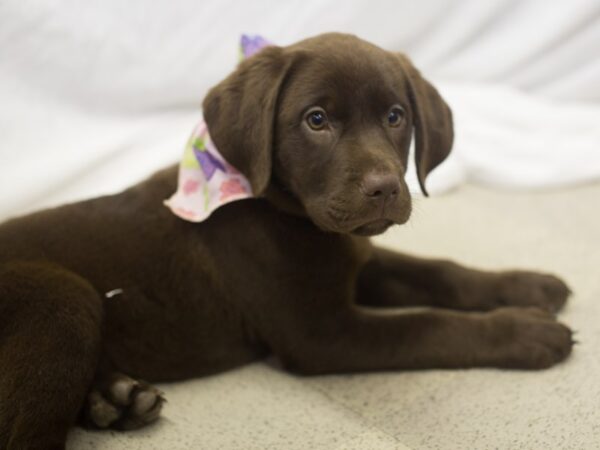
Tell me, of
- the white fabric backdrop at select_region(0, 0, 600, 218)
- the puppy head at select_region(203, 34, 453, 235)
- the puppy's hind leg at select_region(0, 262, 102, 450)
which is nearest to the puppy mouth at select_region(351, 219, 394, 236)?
the puppy head at select_region(203, 34, 453, 235)

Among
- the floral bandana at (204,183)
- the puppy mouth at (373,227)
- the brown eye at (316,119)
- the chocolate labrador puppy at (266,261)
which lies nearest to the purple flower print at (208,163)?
the floral bandana at (204,183)

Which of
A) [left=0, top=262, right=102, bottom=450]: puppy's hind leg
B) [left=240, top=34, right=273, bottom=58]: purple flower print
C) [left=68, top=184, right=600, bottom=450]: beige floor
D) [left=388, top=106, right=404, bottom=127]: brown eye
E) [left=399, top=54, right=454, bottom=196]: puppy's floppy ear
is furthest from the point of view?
[left=240, top=34, right=273, bottom=58]: purple flower print

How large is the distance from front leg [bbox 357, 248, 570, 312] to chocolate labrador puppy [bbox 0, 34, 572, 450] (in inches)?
7.5

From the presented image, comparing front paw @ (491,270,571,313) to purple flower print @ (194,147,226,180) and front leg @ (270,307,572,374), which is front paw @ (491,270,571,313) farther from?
purple flower print @ (194,147,226,180)

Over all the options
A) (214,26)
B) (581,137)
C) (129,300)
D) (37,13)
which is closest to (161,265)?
(129,300)

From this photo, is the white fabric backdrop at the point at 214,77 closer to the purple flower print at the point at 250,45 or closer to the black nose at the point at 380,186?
the purple flower print at the point at 250,45

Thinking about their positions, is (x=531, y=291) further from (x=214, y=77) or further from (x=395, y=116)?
(x=214, y=77)

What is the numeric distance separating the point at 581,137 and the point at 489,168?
0.57 m

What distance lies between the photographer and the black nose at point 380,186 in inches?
79.4

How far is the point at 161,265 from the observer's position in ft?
7.69

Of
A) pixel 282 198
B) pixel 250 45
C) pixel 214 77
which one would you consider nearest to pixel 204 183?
pixel 282 198

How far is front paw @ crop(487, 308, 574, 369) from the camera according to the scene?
2332mm

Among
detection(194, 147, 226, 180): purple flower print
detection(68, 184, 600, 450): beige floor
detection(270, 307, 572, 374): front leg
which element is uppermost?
detection(194, 147, 226, 180): purple flower print

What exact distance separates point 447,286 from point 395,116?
74 centimetres
